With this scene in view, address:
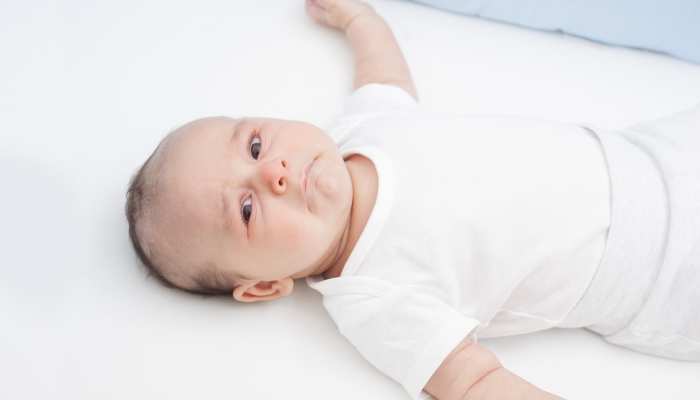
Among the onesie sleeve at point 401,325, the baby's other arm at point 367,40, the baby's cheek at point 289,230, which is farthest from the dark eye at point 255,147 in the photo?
the baby's other arm at point 367,40

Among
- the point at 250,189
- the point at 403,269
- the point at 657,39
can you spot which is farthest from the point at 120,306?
the point at 657,39

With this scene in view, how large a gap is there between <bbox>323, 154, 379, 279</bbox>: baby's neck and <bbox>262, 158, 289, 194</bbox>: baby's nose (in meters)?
0.15

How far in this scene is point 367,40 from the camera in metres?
1.37

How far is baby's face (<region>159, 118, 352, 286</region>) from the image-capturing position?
892 mm

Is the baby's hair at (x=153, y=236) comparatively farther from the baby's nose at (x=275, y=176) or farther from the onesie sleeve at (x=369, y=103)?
the onesie sleeve at (x=369, y=103)

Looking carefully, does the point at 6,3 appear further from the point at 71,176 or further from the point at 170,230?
the point at 170,230

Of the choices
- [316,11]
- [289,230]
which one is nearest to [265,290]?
[289,230]

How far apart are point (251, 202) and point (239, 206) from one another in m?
0.02

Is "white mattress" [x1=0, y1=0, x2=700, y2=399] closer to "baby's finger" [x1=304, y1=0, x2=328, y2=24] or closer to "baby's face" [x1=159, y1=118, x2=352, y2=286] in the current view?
"baby's finger" [x1=304, y1=0, x2=328, y2=24]

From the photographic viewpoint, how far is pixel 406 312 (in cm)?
89

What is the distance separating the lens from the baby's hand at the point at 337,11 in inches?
55.9

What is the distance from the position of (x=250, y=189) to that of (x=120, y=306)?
11.8 inches

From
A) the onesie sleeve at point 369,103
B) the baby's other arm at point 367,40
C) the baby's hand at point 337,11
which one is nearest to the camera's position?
the onesie sleeve at point 369,103

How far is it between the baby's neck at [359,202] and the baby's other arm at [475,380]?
0.25 m
